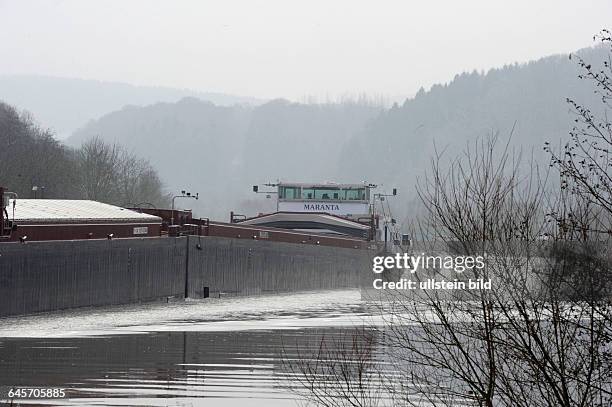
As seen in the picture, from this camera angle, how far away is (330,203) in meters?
95.2

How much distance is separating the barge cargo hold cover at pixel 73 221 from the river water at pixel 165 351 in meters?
3.77

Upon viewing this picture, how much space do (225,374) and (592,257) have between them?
15195mm

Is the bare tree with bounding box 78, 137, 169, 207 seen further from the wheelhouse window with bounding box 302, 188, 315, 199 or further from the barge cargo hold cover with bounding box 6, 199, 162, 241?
the barge cargo hold cover with bounding box 6, 199, 162, 241

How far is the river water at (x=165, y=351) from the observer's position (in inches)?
958

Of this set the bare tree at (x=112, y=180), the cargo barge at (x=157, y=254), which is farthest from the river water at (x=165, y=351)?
the bare tree at (x=112, y=180)

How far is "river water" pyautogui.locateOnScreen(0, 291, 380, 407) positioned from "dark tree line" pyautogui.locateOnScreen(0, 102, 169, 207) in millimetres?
45194

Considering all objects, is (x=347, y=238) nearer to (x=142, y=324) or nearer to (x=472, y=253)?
(x=142, y=324)

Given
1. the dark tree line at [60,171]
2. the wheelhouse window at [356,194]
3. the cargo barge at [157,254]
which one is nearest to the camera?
the cargo barge at [157,254]

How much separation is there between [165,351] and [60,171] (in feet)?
261

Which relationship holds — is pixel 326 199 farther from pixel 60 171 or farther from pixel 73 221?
pixel 73 221

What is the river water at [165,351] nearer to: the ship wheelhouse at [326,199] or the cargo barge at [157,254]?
the cargo barge at [157,254]

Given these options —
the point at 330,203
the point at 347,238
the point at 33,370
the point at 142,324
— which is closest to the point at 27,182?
the point at 330,203

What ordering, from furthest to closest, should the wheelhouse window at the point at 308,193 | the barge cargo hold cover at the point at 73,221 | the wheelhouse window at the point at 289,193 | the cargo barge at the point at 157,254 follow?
1. the wheelhouse window at the point at 308,193
2. the wheelhouse window at the point at 289,193
3. the barge cargo hold cover at the point at 73,221
4. the cargo barge at the point at 157,254

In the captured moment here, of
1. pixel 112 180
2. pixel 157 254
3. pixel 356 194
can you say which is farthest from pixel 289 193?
pixel 112 180
